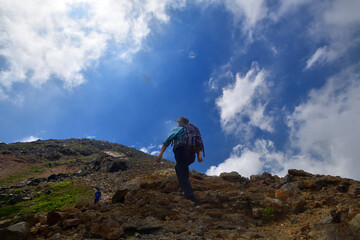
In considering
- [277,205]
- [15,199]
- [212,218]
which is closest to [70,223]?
[212,218]

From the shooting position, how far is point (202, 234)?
4430 mm

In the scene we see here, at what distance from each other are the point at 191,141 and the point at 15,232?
5.06 metres

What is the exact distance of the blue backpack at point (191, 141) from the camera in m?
7.11

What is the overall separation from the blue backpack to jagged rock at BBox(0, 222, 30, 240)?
4.51 metres

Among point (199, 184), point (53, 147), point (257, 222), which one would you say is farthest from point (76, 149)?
point (257, 222)

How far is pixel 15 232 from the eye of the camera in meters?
4.53

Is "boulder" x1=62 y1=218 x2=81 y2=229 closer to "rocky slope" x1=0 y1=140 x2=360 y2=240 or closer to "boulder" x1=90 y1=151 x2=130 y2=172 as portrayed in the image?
"rocky slope" x1=0 y1=140 x2=360 y2=240

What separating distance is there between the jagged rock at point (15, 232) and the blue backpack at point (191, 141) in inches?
177

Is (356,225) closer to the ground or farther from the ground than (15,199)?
closer to the ground

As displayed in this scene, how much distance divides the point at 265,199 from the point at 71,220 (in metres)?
5.51

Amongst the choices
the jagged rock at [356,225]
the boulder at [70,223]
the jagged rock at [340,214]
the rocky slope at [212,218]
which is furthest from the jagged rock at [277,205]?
the boulder at [70,223]

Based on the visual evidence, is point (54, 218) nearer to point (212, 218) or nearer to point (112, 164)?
point (212, 218)

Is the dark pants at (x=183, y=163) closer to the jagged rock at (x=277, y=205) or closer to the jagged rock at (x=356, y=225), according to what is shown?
the jagged rock at (x=277, y=205)

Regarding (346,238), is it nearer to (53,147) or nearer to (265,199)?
(265,199)
